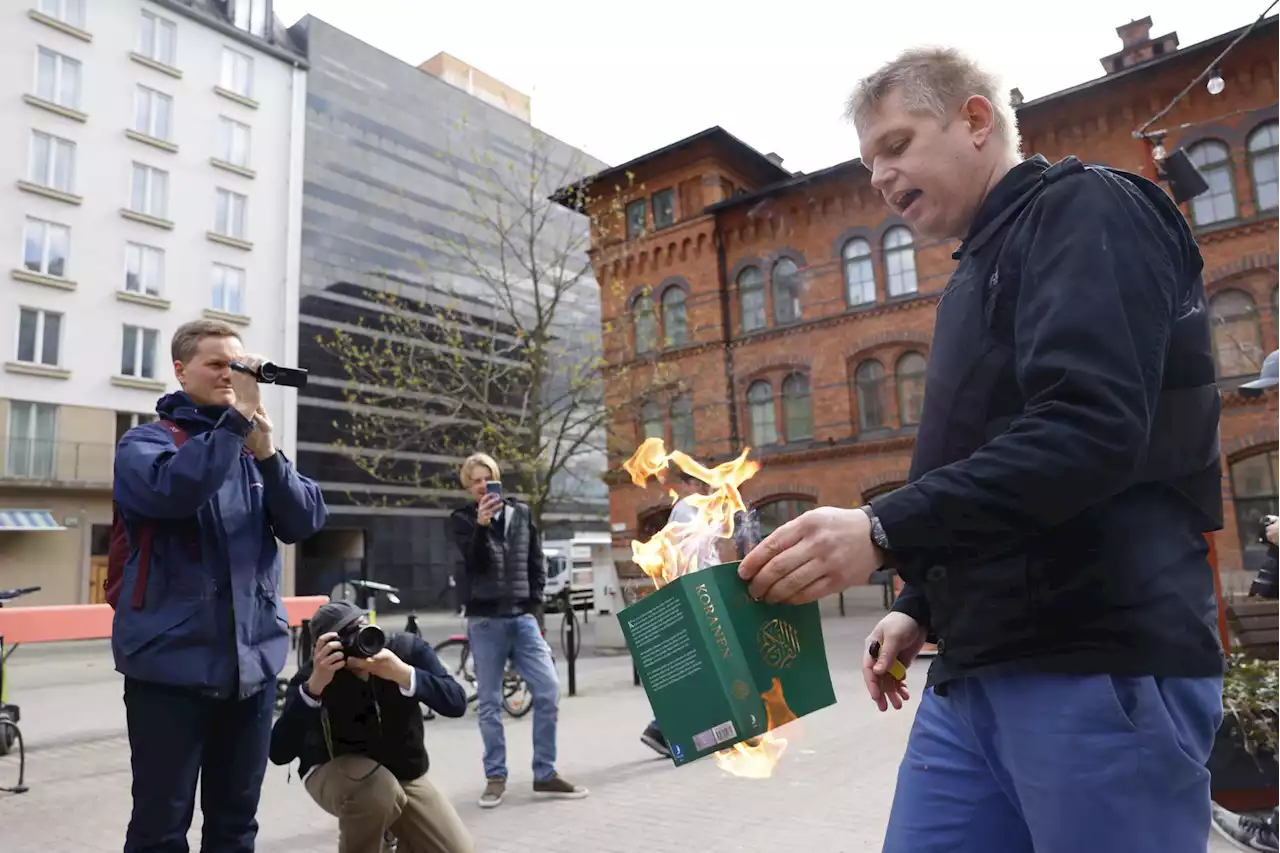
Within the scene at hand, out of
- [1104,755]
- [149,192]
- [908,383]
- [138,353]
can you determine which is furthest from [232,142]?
[1104,755]

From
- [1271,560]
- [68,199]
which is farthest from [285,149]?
[1271,560]

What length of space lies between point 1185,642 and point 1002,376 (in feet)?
1.72

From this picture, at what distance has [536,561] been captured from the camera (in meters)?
7.01

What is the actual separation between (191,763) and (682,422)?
2545cm

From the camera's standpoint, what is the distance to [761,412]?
27.4 meters

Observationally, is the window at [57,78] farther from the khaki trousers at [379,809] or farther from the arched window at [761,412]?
the khaki trousers at [379,809]

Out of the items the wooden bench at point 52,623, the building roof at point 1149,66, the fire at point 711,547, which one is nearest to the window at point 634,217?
the building roof at point 1149,66

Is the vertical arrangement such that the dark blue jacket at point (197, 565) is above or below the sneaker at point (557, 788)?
above

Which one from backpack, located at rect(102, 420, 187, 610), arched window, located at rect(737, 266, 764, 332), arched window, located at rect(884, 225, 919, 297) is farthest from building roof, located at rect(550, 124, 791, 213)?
backpack, located at rect(102, 420, 187, 610)

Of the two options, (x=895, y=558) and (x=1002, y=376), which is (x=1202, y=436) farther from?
(x=895, y=558)

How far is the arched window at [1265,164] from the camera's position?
2047cm

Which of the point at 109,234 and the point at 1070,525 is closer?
the point at 1070,525

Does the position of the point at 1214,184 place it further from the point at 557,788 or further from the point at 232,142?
the point at 232,142

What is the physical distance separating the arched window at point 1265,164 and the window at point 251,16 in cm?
3441
